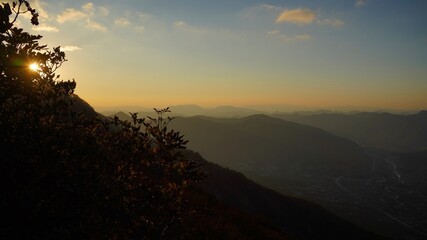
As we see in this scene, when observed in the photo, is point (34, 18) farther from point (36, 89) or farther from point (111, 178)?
point (111, 178)

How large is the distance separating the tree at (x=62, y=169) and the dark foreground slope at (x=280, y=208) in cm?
11411

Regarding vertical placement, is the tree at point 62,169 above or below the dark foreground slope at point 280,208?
above

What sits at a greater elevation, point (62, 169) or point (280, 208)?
point (62, 169)

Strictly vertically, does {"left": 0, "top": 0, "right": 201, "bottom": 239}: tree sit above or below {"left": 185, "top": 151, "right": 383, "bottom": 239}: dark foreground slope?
above

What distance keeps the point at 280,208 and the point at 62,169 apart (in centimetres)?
13911

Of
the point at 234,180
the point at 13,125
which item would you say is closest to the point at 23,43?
the point at 13,125

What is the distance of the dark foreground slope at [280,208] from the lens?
13050 centimetres

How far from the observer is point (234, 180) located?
15625 centimetres

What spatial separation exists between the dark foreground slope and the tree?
114 meters

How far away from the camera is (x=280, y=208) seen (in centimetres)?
14012

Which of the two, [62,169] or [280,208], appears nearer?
[62,169]

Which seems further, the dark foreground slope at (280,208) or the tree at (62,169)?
the dark foreground slope at (280,208)

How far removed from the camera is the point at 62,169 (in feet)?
27.1

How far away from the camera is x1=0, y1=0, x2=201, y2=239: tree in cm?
774
